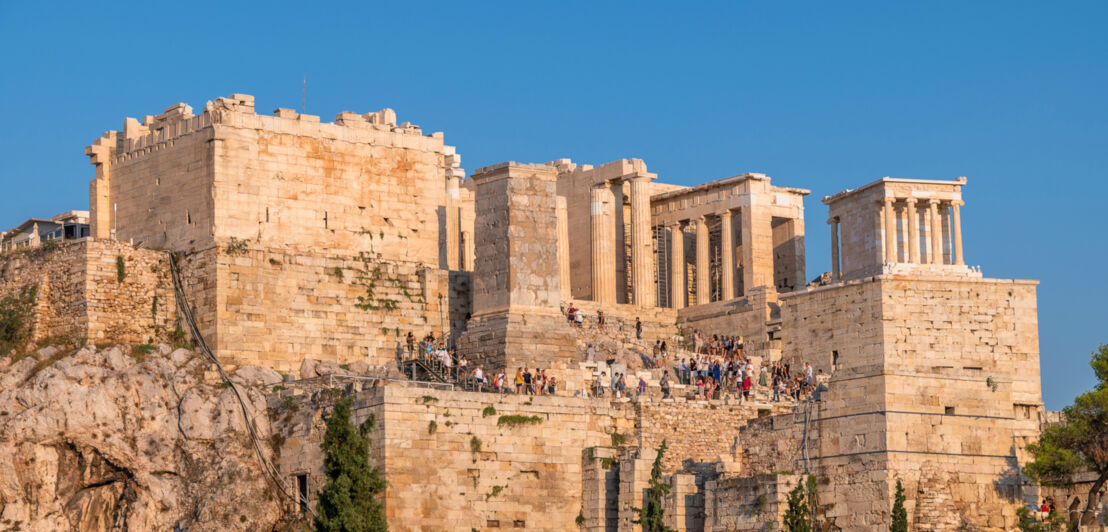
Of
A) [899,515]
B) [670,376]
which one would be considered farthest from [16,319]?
[899,515]

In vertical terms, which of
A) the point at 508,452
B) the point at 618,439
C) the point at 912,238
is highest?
the point at 912,238

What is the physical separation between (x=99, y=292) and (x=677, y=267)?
24.6m

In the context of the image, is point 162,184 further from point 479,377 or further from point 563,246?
point 563,246

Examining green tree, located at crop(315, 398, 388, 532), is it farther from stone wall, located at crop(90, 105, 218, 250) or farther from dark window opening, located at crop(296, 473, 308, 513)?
stone wall, located at crop(90, 105, 218, 250)

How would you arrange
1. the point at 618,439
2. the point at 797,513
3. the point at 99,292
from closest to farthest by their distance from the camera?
the point at 797,513
the point at 618,439
the point at 99,292

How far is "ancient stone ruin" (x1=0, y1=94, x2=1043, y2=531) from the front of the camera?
58031 millimetres

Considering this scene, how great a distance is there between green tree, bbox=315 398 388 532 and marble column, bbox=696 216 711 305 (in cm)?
2413

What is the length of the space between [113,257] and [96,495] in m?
7.56

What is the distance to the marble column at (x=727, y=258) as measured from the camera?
82.1m

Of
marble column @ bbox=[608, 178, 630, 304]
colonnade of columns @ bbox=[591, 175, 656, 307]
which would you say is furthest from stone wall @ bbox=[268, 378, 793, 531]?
marble column @ bbox=[608, 178, 630, 304]

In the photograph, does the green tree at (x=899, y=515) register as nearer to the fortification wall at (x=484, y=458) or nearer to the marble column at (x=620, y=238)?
the fortification wall at (x=484, y=458)

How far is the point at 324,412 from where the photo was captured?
6122 cm

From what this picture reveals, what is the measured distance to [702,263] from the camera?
8331cm

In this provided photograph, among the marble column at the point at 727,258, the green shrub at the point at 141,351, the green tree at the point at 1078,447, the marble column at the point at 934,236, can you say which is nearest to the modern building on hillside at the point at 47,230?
the green shrub at the point at 141,351
